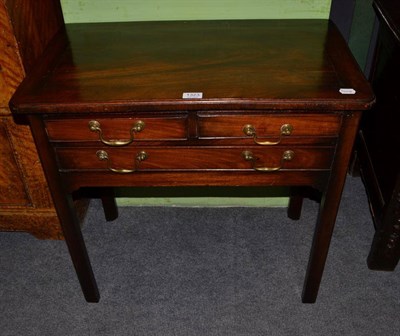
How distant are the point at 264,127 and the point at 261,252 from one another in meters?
0.98

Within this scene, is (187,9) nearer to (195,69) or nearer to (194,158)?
(195,69)

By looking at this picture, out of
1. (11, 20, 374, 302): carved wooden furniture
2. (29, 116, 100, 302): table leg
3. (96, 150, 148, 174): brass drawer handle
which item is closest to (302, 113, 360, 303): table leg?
(11, 20, 374, 302): carved wooden furniture

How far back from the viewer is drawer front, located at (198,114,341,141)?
1.46 m

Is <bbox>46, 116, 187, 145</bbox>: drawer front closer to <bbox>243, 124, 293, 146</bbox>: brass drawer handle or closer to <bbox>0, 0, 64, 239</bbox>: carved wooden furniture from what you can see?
<bbox>243, 124, 293, 146</bbox>: brass drawer handle

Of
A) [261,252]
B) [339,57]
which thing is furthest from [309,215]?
[339,57]

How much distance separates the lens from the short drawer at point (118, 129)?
1479 millimetres

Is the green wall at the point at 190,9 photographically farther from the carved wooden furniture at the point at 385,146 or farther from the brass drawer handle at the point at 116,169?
the brass drawer handle at the point at 116,169

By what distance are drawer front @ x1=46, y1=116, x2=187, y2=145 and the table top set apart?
0.07 metres

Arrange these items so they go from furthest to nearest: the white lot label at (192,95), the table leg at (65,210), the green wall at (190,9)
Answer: the green wall at (190,9), the table leg at (65,210), the white lot label at (192,95)

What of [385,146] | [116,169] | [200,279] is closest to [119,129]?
[116,169]

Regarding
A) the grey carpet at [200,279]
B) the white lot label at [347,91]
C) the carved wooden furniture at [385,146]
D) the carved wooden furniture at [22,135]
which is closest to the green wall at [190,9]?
the carved wooden furniture at [22,135]

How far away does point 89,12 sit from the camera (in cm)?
196

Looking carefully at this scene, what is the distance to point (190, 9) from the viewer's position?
194 centimetres

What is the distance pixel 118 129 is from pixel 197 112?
26cm
